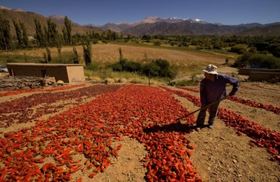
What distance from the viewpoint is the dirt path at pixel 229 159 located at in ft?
13.2

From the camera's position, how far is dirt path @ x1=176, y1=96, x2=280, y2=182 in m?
4.04

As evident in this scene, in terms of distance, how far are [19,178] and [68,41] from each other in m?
81.6

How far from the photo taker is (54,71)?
21297 mm

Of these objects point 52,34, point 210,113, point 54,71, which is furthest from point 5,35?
point 210,113

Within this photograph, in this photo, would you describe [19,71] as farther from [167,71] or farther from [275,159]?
[275,159]

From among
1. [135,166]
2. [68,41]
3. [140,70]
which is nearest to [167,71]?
[140,70]

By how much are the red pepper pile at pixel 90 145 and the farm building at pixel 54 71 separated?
14057 mm

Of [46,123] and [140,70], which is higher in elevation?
[46,123]

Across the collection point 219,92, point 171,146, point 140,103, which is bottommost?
point 140,103

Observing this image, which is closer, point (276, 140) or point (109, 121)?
point (276, 140)

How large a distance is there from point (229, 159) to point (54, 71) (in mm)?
20685

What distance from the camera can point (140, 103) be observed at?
31.8ft

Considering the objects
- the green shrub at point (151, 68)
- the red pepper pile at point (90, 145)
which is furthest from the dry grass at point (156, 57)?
the red pepper pile at point (90, 145)

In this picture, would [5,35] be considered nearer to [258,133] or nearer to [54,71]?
[54,71]
